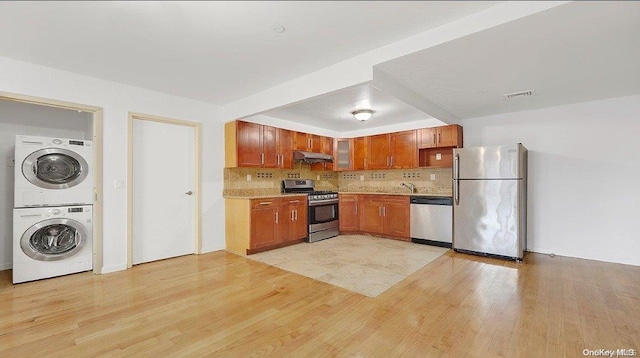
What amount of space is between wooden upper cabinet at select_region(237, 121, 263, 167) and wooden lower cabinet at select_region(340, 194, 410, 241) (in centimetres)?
203

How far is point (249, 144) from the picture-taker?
4504 millimetres

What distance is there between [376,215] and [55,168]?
16.1 ft

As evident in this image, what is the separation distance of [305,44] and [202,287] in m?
2.69

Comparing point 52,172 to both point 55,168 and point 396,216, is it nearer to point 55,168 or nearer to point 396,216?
point 55,168

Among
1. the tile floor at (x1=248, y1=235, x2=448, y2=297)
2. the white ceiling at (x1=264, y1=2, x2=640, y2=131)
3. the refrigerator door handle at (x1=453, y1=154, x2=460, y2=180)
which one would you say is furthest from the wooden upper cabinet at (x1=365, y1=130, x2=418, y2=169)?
the tile floor at (x1=248, y1=235, x2=448, y2=297)

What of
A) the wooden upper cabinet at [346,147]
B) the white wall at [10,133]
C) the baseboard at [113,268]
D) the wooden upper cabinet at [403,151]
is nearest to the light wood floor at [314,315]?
the baseboard at [113,268]

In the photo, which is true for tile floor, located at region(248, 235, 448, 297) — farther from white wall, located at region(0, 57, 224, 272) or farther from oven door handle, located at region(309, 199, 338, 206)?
white wall, located at region(0, 57, 224, 272)

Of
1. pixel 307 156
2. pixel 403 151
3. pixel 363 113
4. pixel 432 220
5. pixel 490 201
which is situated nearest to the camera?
pixel 490 201

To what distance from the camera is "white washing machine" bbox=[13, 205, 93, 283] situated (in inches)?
118

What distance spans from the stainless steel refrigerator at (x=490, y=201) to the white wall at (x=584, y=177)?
251mm

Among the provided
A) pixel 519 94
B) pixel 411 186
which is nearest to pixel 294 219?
pixel 411 186

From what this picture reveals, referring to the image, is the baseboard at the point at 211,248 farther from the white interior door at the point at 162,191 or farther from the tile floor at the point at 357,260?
the tile floor at the point at 357,260

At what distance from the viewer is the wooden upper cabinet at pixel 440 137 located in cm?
482

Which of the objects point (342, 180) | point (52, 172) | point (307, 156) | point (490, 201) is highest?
point (307, 156)
